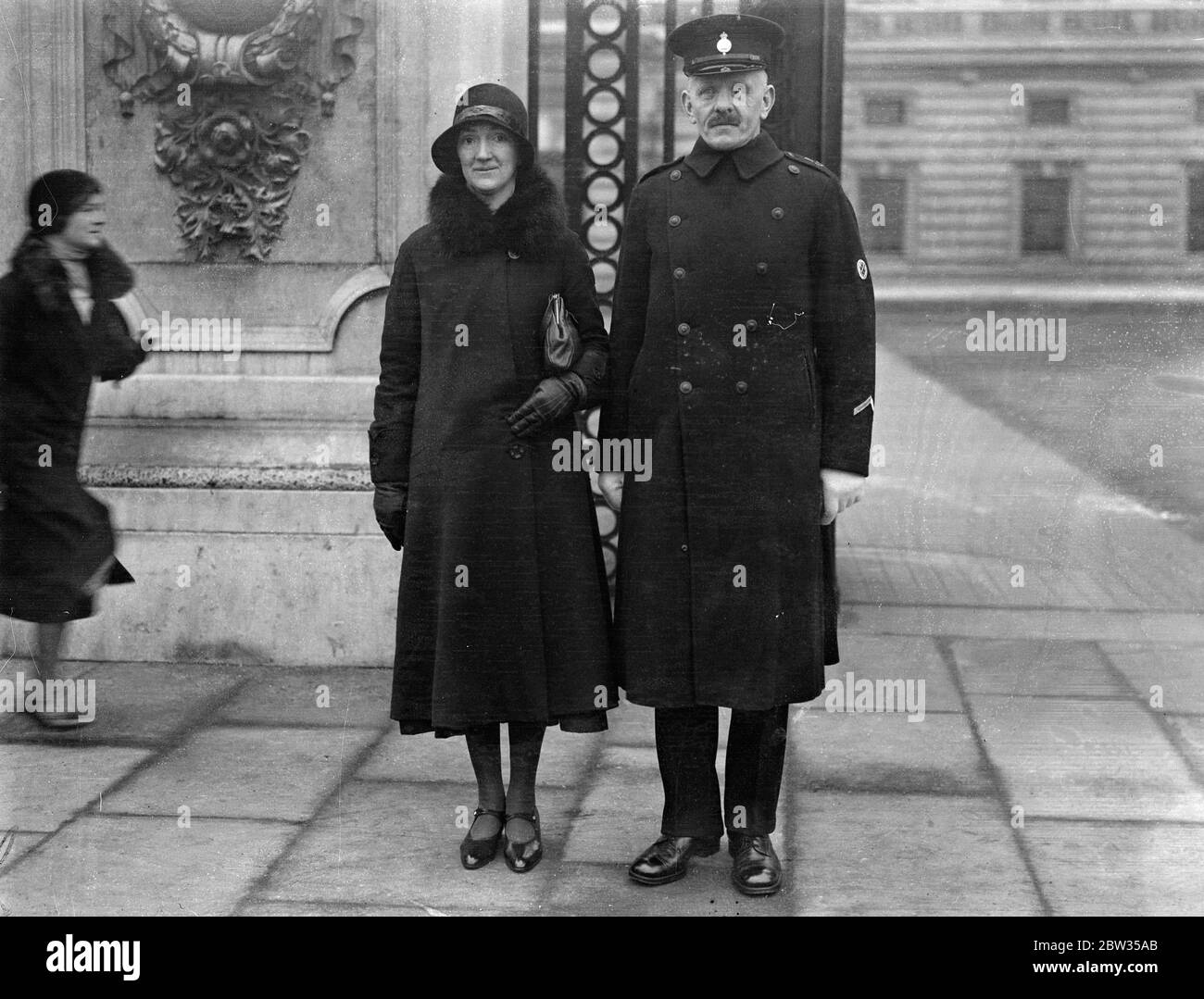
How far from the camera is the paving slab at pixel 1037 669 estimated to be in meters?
6.38

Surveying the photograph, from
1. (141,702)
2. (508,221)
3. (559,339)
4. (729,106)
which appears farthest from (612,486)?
(141,702)

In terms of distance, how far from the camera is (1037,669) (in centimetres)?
670

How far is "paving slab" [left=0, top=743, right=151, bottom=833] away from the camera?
469 centimetres

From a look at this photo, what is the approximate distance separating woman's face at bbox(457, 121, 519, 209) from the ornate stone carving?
2329 millimetres

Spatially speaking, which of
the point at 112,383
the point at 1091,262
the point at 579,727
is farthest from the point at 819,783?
the point at 1091,262

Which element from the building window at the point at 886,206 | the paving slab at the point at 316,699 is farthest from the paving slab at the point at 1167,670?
the building window at the point at 886,206

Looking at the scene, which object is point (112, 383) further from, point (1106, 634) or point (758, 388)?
point (1106, 634)

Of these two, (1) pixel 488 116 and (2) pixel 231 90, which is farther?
(2) pixel 231 90

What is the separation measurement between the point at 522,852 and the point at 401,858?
0.36 m

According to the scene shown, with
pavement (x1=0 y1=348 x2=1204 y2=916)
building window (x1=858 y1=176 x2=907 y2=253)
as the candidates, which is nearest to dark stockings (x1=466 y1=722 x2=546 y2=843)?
pavement (x1=0 y1=348 x2=1204 y2=916)

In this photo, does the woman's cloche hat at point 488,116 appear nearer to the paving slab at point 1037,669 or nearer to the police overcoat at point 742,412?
the police overcoat at point 742,412

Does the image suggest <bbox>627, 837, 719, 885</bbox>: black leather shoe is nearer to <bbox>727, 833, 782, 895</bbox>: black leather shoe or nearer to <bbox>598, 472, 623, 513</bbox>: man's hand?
<bbox>727, 833, 782, 895</bbox>: black leather shoe

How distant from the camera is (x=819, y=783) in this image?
16.9 feet

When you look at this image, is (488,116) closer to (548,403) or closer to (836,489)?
(548,403)
